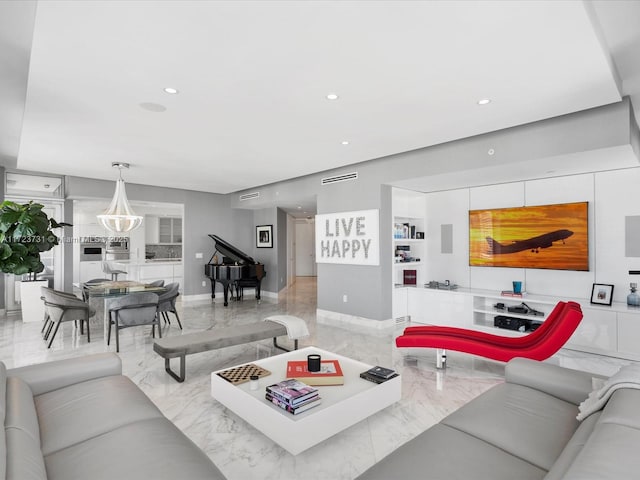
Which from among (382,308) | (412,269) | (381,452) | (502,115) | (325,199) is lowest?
(381,452)

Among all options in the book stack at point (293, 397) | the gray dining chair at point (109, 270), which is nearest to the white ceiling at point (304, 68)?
the book stack at point (293, 397)

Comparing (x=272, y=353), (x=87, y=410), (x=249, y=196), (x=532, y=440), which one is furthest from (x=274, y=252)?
Answer: (x=532, y=440)

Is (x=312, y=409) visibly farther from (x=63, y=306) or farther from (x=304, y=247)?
(x=304, y=247)

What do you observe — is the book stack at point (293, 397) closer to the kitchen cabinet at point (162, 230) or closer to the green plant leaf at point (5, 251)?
the green plant leaf at point (5, 251)

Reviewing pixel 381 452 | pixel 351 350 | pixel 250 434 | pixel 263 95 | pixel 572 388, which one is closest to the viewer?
pixel 572 388

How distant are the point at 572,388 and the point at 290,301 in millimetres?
6824

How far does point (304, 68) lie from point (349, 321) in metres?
4.44

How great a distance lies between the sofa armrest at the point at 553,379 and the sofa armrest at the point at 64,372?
2.82m

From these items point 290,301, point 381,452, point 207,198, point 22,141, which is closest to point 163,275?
point 207,198

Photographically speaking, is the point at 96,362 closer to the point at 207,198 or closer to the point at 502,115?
the point at 502,115

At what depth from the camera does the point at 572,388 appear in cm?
215

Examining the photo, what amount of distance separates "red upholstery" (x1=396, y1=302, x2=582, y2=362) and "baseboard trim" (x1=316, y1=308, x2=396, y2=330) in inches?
64.9

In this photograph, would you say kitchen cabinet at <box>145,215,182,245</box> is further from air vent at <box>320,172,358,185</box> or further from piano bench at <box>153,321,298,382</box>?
piano bench at <box>153,321,298,382</box>

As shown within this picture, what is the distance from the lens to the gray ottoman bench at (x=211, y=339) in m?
3.46
